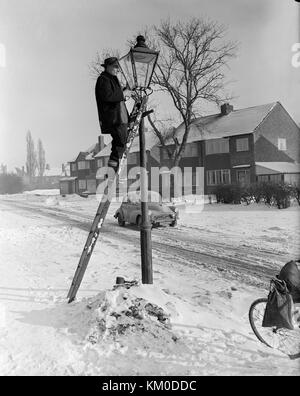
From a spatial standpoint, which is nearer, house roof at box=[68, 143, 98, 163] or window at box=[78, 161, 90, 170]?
house roof at box=[68, 143, 98, 163]

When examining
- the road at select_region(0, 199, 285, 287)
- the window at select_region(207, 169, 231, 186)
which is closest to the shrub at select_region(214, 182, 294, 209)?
the road at select_region(0, 199, 285, 287)

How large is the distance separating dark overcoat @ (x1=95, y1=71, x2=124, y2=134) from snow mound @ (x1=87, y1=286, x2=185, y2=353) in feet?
6.21

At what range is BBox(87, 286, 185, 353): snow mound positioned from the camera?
11.3ft

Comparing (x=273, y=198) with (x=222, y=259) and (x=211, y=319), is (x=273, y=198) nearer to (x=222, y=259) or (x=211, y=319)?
(x=222, y=259)

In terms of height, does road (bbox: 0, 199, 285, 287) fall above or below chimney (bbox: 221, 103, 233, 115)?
below

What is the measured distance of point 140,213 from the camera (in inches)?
542

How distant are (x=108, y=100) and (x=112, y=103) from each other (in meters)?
0.07

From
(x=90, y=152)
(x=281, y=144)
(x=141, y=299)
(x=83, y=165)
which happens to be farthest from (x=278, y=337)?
(x=83, y=165)

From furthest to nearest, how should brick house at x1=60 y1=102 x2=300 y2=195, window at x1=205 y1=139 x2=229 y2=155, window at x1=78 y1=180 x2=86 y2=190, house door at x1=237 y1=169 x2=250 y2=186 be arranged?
window at x1=78 y1=180 x2=86 y2=190 < window at x1=205 y1=139 x2=229 y2=155 < house door at x1=237 y1=169 x2=250 y2=186 < brick house at x1=60 y1=102 x2=300 y2=195

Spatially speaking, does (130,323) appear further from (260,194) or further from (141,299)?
(260,194)

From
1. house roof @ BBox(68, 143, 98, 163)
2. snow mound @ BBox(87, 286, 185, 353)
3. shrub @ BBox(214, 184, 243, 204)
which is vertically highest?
house roof @ BBox(68, 143, 98, 163)

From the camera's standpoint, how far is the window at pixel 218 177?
3328cm

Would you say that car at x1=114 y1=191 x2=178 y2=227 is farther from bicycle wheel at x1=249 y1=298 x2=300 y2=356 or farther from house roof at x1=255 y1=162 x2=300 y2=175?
house roof at x1=255 y1=162 x2=300 y2=175
